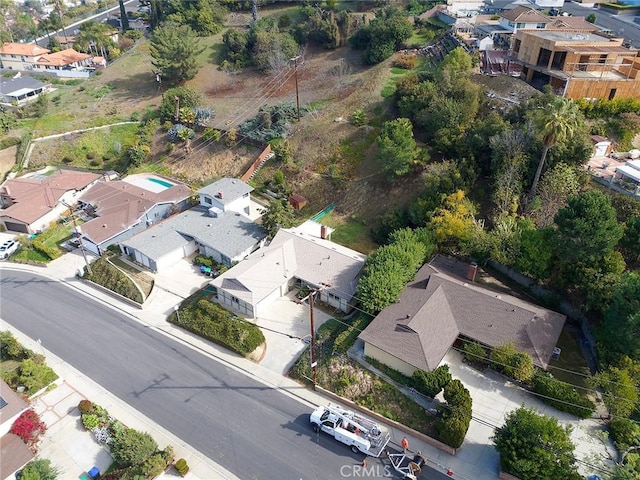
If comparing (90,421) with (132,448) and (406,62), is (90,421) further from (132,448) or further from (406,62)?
(406,62)

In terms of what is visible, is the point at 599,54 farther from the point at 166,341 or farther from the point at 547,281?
the point at 166,341

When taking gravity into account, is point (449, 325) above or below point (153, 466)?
above

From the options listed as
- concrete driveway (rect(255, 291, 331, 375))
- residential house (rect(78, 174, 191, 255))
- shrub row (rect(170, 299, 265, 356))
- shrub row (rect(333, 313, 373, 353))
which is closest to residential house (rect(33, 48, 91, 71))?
residential house (rect(78, 174, 191, 255))

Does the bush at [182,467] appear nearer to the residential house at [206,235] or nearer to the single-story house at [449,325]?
the single-story house at [449,325]

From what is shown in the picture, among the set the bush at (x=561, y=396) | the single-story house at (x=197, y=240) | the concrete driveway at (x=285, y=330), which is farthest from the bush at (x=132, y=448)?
the bush at (x=561, y=396)

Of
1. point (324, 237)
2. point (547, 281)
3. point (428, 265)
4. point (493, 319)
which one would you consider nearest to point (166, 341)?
A: point (324, 237)

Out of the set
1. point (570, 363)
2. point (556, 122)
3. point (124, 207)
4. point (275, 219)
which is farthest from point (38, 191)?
point (570, 363)

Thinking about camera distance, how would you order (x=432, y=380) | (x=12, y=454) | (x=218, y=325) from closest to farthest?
(x=12, y=454) < (x=432, y=380) < (x=218, y=325)

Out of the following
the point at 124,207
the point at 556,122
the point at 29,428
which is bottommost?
the point at 29,428
